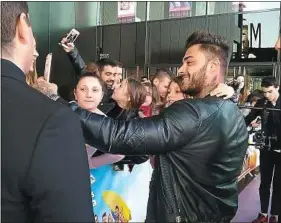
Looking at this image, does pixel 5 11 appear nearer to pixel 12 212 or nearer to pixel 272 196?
pixel 12 212

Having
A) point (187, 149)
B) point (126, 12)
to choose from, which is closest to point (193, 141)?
point (187, 149)

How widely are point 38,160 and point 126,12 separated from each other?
415cm

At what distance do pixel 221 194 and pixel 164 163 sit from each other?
0.25 metres

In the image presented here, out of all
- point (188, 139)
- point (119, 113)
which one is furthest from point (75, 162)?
point (119, 113)

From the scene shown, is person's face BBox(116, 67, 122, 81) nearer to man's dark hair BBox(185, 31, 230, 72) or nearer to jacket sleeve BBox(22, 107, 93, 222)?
man's dark hair BBox(185, 31, 230, 72)

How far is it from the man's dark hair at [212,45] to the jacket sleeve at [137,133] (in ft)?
1.10

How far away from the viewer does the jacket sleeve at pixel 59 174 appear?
2.13ft

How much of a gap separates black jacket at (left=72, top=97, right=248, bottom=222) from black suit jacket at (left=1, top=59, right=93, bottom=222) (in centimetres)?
44

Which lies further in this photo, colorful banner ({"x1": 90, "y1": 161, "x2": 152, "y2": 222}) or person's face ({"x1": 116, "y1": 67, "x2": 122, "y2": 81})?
person's face ({"x1": 116, "y1": 67, "x2": 122, "y2": 81})

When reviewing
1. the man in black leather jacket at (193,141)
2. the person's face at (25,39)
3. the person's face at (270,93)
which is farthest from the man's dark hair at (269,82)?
the person's face at (25,39)

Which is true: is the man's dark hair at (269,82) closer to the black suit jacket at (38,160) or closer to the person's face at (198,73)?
the person's face at (198,73)

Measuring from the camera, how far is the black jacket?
1.13 meters

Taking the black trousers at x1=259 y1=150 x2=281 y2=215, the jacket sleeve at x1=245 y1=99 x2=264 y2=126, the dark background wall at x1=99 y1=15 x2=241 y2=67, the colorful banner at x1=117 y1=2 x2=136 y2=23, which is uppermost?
the colorful banner at x1=117 y1=2 x2=136 y2=23

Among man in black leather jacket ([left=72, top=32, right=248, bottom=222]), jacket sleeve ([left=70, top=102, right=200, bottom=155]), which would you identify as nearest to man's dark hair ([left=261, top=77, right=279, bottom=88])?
man in black leather jacket ([left=72, top=32, right=248, bottom=222])
